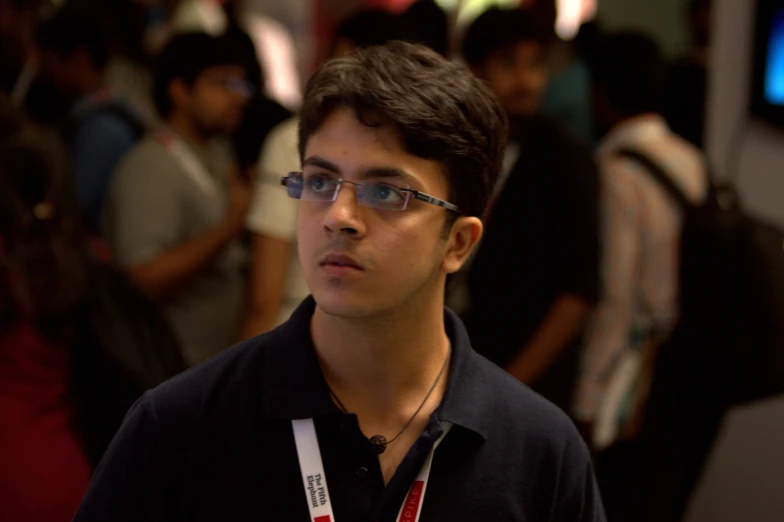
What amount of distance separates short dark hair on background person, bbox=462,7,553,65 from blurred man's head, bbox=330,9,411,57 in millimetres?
259

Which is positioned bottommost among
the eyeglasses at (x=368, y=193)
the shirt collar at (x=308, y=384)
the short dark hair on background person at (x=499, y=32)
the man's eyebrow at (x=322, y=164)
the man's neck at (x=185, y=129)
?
the shirt collar at (x=308, y=384)

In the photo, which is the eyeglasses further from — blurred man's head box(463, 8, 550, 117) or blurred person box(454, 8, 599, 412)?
blurred man's head box(463, 8, 550, 117)

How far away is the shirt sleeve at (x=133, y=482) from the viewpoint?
1508mm

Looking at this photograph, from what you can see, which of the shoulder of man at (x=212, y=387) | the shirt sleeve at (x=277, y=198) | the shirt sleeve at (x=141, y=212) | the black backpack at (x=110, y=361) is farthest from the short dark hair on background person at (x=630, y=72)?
the shoulder of man at (x=212, y=387)

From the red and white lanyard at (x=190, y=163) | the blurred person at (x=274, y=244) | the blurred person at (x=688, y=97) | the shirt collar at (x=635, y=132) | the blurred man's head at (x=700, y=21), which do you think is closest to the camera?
the blurred person at (x=274, y=244)

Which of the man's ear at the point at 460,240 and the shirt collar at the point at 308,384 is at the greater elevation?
the man's ear at the point at 460,240

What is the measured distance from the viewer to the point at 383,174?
61.6 inches

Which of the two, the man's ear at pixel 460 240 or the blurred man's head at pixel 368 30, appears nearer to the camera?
the man's ear at pixel 460 240

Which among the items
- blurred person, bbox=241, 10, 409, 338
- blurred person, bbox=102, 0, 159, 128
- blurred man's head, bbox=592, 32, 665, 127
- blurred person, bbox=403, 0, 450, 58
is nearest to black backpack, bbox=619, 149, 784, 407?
blurred man's head, bbox=592, 32, 665, 127

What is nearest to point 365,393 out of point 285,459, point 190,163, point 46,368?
point 285,459

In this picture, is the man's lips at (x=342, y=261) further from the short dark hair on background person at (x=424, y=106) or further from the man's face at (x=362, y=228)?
the short dark hair on background person at (x=424, y=106)

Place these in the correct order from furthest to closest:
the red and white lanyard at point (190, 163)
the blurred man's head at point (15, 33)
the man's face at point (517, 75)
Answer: the blurred man's head at point (15, 33) → the red and white lanyard at point (190, 163) → the man's face at point (517, 75)

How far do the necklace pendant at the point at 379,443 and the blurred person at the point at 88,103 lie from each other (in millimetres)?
2191

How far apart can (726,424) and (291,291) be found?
6.87ft
